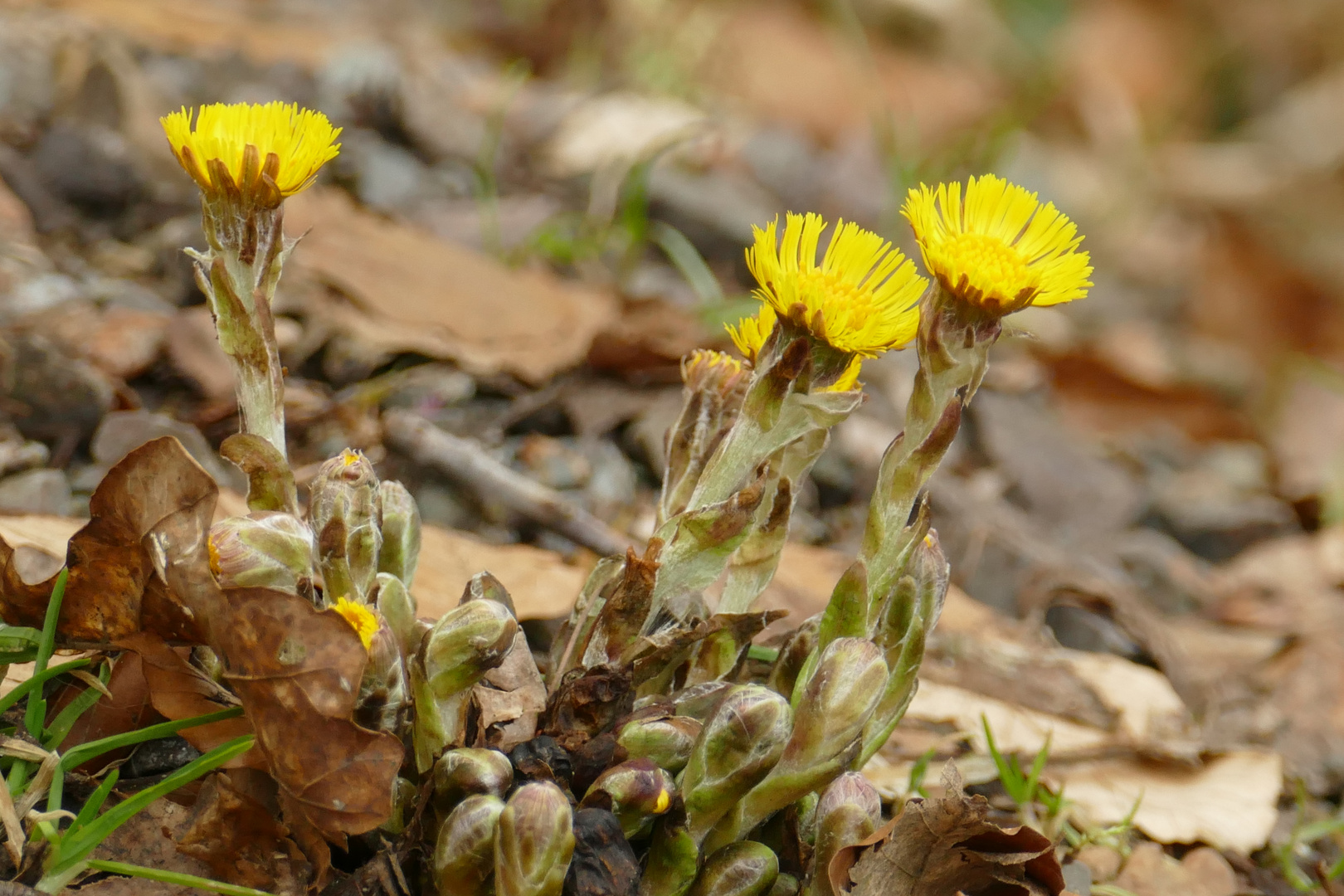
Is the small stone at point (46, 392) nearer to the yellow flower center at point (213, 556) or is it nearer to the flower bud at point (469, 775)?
the yellow flower center at point (213, 556)

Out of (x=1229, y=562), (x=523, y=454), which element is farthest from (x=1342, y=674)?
(x=523, y=454)

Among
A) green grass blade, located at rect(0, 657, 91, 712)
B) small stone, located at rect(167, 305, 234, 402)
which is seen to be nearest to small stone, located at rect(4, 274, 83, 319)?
small stone, located at rect(167, 305, 234, 402)

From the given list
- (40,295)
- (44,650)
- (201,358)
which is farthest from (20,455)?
(44,650)

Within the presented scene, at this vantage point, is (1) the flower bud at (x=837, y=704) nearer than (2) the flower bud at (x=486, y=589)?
Yes

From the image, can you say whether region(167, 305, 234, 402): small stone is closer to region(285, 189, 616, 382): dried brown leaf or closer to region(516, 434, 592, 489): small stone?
region(285, 189, 616, 382): dried brown leaf

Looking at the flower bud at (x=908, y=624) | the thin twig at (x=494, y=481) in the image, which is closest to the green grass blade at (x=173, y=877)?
the flower bud at (x=908, y=624)

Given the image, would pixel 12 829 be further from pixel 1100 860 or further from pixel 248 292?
pixel 1100 860

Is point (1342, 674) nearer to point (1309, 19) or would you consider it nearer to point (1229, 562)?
point (1229, 562)
